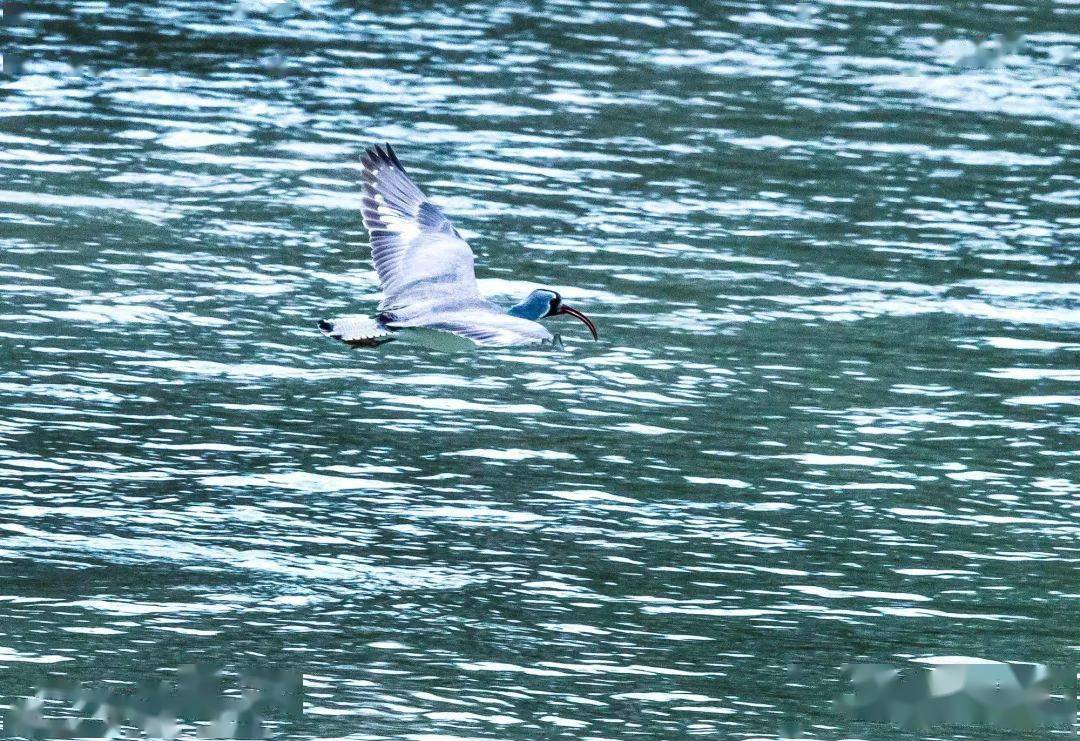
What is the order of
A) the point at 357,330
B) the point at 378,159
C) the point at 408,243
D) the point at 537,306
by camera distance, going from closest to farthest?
the point at 357,330 < the point at 537,306 < the point at 408,243 < the point at 378,159

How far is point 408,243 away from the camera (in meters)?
14.8

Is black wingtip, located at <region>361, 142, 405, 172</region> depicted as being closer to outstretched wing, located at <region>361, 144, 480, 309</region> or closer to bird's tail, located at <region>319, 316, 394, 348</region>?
outstretched wing, located at <region>361, 144, 480, 309</region>

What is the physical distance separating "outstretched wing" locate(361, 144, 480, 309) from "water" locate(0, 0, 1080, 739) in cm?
117

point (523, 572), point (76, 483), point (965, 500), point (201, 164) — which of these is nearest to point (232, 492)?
point (76, 483)

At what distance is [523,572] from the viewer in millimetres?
12805

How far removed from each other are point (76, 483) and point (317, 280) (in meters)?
5.24

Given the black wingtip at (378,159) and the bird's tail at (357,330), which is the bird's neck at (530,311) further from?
the black wingtip at (378,159)

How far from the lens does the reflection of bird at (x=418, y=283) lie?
12.8 metres

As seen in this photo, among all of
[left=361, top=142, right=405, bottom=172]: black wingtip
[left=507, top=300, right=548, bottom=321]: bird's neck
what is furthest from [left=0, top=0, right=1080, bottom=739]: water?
[left=361, top=142, right=405, bottom=172]: black wingtip

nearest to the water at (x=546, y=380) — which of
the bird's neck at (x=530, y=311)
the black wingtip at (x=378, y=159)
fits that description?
the bird's neck at (x=530, y=311)

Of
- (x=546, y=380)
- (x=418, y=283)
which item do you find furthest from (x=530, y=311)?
(x=546, y=380)

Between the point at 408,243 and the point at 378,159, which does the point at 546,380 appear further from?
the point at 378,159

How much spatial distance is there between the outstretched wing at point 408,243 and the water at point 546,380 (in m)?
1.17

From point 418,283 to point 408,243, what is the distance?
0.54 m
